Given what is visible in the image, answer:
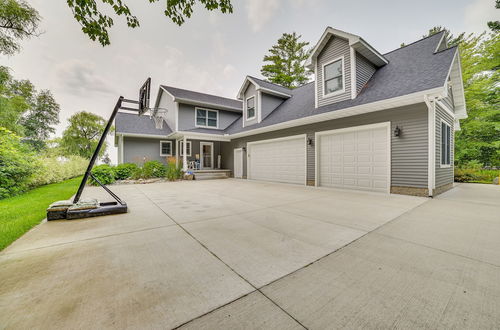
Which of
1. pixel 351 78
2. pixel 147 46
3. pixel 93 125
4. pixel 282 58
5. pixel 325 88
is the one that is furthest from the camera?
pixel 93 125

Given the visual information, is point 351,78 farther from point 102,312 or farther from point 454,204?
point 102,312

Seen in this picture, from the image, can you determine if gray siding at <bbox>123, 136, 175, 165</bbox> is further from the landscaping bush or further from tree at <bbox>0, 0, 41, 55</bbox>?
tree at <bbox>0, 0, 41, 55</bbox>

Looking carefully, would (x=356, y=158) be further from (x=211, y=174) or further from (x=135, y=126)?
(x=135, y=126)

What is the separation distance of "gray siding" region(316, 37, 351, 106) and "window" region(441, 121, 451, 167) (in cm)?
354

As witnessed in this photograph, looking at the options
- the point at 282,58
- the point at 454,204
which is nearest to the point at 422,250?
the point at 454,204

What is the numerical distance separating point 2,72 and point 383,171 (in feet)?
55.5

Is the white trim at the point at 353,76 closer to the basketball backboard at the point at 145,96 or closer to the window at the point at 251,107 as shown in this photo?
the window at the point at 251,107

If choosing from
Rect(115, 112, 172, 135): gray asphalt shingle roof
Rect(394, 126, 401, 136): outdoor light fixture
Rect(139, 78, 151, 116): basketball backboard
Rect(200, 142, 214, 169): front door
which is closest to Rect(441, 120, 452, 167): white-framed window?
Rect(394, 126, 401, 136): outdoor light fixture

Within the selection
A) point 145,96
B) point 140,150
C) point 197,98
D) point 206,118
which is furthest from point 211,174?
point 145,96

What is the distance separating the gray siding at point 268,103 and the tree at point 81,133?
27.7 meters

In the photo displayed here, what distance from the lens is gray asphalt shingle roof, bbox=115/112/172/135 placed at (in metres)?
12.9

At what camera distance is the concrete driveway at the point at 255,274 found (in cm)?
136

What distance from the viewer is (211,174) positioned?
42.4ft

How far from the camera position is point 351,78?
7379 millimetres
